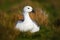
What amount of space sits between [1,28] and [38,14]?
0.78 metres

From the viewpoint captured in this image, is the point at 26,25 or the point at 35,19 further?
the point at 35,19

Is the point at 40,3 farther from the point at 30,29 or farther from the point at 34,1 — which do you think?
the point at 30,29

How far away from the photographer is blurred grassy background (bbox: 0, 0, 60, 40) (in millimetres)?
3709

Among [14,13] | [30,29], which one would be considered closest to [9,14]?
[14,13]

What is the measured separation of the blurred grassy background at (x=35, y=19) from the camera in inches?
146

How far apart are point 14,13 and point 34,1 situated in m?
0.79

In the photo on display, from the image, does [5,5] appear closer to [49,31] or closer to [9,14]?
[9,14]

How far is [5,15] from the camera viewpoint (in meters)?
4.28

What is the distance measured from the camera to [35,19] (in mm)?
4223

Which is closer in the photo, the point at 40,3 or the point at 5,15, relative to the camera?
the point at 5,15

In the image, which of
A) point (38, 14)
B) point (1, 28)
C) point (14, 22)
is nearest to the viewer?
point (1, 28)

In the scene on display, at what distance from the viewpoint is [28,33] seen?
3754 millimetres

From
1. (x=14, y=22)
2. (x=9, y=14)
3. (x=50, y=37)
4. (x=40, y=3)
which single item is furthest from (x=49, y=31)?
(x=40, y=3)

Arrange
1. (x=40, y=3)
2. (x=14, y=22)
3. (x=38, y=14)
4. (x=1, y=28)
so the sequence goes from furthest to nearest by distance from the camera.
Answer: (x=40, y=3) → (x=38, y=14) → (x=14, y=22) → (x=1, y=28)
